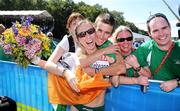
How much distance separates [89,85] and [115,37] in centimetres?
68

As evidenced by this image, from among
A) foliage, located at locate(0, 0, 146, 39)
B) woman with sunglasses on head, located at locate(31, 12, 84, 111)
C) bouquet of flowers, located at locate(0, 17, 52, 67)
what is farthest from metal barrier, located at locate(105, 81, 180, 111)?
foliage, located at locate(0, 0, 146, 39)

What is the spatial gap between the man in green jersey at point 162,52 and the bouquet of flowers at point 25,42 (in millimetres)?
1565

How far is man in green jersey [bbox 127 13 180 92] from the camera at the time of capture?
11.2ft

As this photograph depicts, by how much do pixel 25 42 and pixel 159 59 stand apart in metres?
1.99

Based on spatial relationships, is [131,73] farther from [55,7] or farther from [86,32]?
[55,7]

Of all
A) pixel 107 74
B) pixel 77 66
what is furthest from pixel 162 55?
pixel 77 66

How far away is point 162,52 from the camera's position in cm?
349

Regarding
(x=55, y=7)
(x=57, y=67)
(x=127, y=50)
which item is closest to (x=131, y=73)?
(x=127, y=50)

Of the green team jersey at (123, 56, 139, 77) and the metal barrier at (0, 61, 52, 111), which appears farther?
the metal barrier at (0, 61, 52, 111)

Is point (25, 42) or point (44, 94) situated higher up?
point (25, 42)

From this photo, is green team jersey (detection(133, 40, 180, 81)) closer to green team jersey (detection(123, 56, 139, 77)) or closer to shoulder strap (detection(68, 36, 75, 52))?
green team jersey (detection(123, 56, 139, 77))

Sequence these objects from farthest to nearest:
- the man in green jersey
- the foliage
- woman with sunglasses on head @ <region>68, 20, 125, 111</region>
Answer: the foliage, woman with sunglasses on head @ <region>68, 20, 125, 111</region>, the man in green jersey

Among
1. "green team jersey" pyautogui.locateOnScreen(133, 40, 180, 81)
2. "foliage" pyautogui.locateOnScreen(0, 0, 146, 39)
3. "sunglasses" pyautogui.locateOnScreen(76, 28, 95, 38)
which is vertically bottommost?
"green team jersey" pyautogui.locateOnScreen(133, 40, 180, 81)

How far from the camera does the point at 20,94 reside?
609 cm
